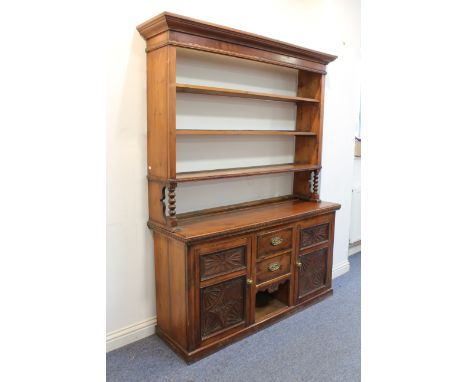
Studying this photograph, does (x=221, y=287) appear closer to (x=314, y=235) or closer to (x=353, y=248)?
(x=314, y=235)

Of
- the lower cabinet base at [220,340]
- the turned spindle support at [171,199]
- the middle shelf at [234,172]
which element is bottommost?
the lower cabinet base at [220,340]

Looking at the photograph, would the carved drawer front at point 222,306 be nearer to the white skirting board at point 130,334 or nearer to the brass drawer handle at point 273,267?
the brass drawer handle at point 273,267

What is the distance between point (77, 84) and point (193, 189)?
2087mm

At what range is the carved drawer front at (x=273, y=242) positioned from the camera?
100.0 inches

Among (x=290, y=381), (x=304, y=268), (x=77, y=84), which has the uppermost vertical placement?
(x=77, y=84)

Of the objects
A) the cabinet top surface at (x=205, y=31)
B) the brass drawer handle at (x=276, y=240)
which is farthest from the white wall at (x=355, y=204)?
the cabinet top surface at (x=205, y=31)

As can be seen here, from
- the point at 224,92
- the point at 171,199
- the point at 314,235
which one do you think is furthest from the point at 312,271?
the point at 224,92

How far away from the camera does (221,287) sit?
7.70 feet

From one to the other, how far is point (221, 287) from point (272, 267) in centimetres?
47

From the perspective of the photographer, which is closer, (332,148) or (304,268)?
(304,268)

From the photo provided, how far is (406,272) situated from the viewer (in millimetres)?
408

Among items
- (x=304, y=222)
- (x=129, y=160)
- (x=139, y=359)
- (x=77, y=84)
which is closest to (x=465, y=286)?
(x=77, y=84)

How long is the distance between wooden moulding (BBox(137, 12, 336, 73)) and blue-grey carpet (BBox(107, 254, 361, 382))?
1.90m

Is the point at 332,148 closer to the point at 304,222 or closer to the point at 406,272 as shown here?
the point at 304,222
